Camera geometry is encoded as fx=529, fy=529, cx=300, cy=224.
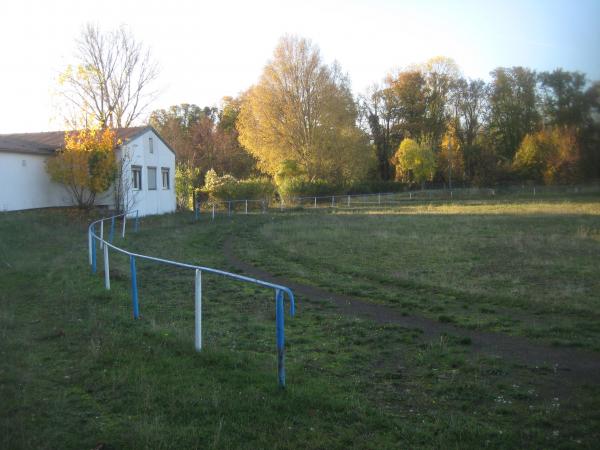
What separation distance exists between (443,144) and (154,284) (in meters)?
57.0

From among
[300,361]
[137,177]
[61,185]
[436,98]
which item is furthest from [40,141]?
[436,98]

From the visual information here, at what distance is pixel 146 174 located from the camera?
32.8 metres

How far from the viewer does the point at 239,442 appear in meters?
4.29

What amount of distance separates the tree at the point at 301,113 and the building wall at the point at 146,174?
15.9m

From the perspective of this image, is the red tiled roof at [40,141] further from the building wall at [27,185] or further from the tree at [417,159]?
the tree at [417,159]

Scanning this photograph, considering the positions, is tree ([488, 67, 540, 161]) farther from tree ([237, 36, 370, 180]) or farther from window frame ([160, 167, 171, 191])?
tree ([237, 36, 370, 180])

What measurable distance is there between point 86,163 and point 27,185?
348 centimetres

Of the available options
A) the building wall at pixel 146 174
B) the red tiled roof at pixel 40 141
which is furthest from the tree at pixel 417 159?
the red tiled roof at pixel 40 141

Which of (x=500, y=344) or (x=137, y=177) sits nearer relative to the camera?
(x=500, y=344)

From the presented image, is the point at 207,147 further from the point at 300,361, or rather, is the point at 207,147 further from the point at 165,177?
the point at 300,361

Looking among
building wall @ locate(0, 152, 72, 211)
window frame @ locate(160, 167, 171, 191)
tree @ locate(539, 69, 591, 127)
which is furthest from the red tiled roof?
tree @ locate(539, 69, 591, 127)

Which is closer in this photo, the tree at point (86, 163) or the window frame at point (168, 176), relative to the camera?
the tree at point (86, 163)

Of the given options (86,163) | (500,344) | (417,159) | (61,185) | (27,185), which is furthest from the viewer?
(417,159)

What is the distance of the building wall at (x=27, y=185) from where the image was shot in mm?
26406
